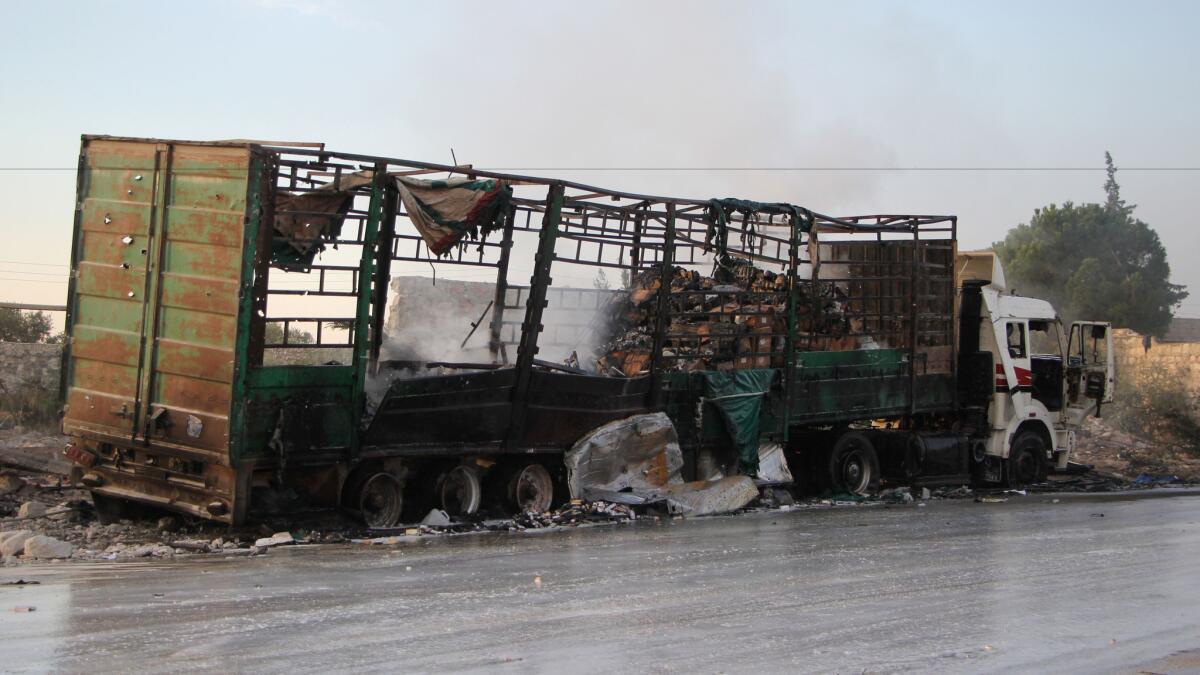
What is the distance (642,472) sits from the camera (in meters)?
13.2

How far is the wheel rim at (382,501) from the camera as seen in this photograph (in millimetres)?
11055

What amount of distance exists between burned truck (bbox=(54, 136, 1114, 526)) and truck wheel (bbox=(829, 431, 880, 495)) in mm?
39

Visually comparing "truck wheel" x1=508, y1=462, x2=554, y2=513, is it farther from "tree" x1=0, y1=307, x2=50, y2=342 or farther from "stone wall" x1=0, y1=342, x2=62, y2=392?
"tree" x1=0, y1=307, x2=50, y2=342

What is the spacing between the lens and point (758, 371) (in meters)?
14.4

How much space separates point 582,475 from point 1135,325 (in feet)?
138

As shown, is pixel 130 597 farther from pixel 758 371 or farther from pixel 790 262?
pixel 790 262

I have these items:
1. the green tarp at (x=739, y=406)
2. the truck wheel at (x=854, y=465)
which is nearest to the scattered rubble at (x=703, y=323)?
the green tarp at (x=739, y=406)

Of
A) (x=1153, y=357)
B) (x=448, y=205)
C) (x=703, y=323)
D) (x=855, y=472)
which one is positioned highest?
(x=1153, y=357)

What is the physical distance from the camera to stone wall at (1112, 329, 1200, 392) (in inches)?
Answer: 1246

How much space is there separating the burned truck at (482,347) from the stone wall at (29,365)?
28.1 ft

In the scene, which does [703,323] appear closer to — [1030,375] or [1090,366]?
[1030,375]

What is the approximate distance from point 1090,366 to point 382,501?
11053 millimetres

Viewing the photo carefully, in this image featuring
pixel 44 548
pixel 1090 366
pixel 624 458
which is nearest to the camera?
pixel 44 548

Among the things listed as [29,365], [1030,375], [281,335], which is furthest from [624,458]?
[29,365]
